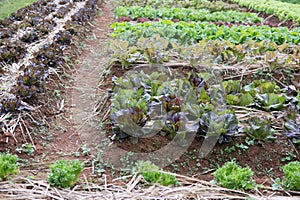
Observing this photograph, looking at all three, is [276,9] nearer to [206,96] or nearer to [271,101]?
[271,101]

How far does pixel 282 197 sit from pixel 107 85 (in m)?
2.97

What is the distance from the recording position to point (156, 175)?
2830 millimetres

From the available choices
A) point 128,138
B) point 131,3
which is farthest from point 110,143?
point 131,3

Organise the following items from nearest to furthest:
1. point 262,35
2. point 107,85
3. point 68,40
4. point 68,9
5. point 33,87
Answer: point 33,87 < point 107,85 < point 68,40 < point 262,35 < point 68,9

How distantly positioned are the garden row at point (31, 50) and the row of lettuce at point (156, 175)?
1232mm

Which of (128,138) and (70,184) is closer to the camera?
(70,184)

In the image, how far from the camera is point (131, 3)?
12.2 m

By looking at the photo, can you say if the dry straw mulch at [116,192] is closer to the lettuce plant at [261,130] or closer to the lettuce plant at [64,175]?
the lettuce plant at [64,175]

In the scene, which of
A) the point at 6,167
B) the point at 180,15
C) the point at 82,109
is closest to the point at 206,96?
the point at 82,109

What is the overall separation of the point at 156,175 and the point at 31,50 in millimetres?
4242

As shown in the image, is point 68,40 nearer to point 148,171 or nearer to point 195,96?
point 195,96

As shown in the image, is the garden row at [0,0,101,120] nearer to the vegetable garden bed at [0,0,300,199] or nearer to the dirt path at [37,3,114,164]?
the vegetable garden bed at [0,0,300,199]

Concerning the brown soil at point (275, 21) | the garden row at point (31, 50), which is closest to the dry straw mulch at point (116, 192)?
the garden row at point (31, 50)

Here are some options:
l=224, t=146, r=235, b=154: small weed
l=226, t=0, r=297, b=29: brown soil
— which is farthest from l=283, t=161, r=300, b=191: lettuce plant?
l=226, t=0, r=297, b=29: brown soil
